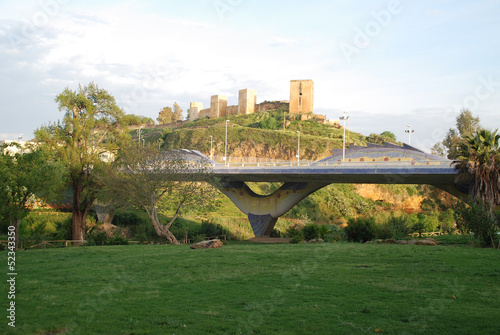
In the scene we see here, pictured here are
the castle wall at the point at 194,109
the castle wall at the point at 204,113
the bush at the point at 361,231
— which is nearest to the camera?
the bush at the point at 361,231

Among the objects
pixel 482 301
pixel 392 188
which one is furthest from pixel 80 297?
pixel 392 188

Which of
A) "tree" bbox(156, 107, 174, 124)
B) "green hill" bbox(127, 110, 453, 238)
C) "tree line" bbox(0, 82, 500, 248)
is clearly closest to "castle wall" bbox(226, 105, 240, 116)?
"green hill" bbox(127, 110, 453, 238)

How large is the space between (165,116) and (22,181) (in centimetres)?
14222

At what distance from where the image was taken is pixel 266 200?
50.0 m

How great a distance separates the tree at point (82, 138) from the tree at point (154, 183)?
8.36 ft

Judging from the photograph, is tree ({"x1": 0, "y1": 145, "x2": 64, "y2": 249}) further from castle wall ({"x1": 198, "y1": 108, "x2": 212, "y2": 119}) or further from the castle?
castle wall ({"x1": 198, "y1": 108, "x2": 212, "y2": 119})

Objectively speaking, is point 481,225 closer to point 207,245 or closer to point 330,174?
point 207,245

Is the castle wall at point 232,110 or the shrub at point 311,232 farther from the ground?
the castle wall at point 232,110

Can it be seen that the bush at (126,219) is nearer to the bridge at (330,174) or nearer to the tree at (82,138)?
the bridge at (330,174)

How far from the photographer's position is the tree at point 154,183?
102 ft

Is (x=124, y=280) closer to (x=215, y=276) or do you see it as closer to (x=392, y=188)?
(x=215, y=276)

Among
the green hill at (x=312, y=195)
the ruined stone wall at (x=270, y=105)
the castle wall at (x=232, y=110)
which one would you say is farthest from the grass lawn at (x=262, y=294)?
the castle wall at (x=232, y=110)

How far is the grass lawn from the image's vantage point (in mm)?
9531

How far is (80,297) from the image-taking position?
11.9 metres
